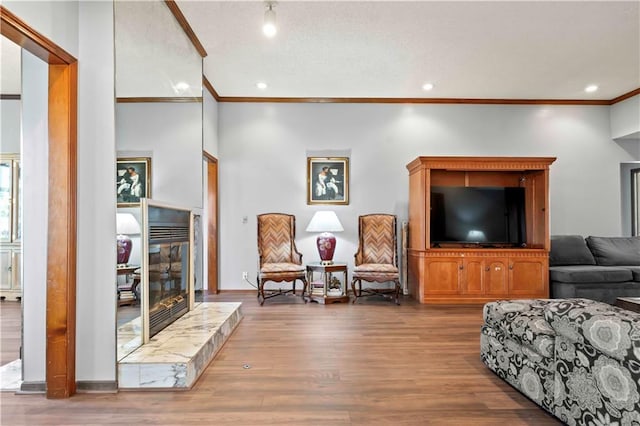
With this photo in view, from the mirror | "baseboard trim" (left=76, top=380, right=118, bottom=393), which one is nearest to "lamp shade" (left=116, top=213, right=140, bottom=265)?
the mirror

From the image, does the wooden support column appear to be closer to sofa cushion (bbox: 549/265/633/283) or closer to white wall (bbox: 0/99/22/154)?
white wall (bbox: 0/99/22/154)

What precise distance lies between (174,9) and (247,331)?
3.00 metres

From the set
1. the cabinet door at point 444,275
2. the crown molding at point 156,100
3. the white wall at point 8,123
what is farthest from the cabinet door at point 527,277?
the white wall at point 8,123

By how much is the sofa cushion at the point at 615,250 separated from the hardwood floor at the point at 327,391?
292 cm

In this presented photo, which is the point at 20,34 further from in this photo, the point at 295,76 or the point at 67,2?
the point at 295,76

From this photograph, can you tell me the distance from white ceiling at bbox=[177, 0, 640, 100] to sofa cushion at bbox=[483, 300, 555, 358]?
8.35 feet

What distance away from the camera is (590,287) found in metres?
4.68

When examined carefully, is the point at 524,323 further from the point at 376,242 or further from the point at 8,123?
the point at 8,123

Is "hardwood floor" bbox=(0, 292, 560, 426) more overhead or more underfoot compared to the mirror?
more underfoot

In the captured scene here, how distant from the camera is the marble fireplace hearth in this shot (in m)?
2.34

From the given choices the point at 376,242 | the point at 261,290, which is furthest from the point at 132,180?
the point at 376,242

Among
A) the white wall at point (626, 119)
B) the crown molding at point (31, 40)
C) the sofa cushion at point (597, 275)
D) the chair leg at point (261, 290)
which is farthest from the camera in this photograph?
the white wall at point (626, 119)

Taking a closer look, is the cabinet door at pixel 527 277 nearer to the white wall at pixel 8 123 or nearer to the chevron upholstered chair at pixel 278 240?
the chevron upholstered chair at pixel 278 240

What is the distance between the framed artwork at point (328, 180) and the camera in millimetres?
5789
